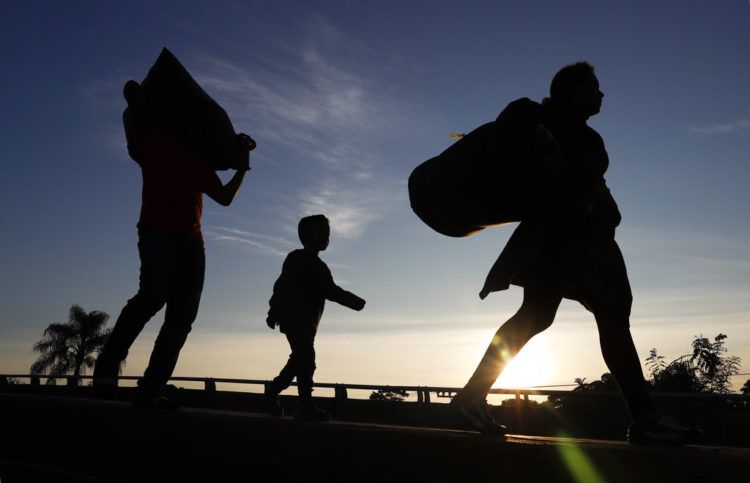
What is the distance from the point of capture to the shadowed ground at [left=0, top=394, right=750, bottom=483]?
92.0 inches

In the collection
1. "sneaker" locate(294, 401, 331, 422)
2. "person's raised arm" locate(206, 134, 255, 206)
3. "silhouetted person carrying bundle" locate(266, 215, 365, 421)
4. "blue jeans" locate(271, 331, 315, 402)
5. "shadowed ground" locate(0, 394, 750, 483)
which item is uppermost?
"person's raised arm" locate(206, 134, 255, 206)

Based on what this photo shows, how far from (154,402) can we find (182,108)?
6.59 feet

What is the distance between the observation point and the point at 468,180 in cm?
343

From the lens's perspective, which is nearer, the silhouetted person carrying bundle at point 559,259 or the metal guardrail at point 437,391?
the silhouetted person carrying bundle at point 559,259

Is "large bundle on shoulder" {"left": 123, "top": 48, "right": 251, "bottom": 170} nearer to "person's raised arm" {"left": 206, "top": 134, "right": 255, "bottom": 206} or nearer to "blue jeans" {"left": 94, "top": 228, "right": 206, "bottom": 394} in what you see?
"person's raised arm" {"left": 206, "top": 134, "right": 255, "bottom": 206}

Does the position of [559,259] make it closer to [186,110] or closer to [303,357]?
[186,110]

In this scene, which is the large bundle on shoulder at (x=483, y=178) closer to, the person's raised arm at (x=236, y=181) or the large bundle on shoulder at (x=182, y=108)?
the person's raised arm at (x=236, y=181)

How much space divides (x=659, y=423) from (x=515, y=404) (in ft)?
44.5

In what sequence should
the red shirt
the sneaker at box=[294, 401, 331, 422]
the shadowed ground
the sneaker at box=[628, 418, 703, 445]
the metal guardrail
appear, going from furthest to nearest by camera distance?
the metal guardrail, the sneaker at box=[294, 401, 331, 422], the red shirt, the sneaker at box=[628, 418, 703, 445], the shadowed ground

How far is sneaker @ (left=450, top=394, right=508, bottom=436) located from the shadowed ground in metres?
0.13

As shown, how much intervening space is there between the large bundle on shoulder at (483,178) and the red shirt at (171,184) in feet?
5.38

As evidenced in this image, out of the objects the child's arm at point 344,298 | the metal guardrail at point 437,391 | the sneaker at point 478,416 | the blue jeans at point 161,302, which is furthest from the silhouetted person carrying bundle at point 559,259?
the metal guardrail at point 437,391

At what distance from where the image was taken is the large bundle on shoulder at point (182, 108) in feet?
14.7

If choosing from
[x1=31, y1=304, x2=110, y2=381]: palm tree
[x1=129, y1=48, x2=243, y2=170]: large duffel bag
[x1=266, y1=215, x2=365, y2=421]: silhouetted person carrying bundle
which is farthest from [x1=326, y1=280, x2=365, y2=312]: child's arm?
[x1=31, y1=304, x2=110, y2=381]: palm tree
